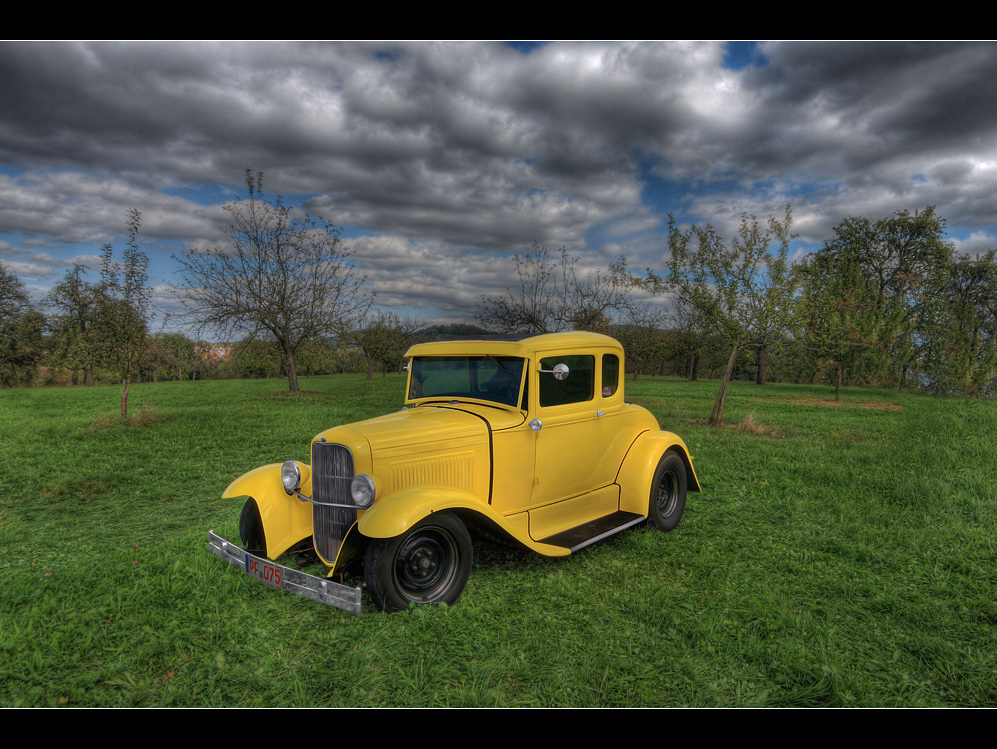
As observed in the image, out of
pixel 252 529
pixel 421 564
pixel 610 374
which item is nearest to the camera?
pixel 421 564

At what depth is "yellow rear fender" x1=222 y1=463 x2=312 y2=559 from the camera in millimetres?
4273

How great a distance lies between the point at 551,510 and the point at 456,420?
147cm

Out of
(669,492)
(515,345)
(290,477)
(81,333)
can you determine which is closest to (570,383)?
(515,345)

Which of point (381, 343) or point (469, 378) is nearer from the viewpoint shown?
point (469, 378)

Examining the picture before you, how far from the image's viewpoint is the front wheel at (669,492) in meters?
5.63

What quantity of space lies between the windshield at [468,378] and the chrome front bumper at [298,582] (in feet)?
7.24

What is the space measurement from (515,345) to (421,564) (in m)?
Answer: 2.18

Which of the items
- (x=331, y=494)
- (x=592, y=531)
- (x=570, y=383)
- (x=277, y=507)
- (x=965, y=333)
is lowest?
(x=592, y=531)

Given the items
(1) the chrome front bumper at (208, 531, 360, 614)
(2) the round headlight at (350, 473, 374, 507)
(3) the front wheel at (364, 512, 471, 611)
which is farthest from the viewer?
(2) the round headlight at (350, 473, 374, 507)

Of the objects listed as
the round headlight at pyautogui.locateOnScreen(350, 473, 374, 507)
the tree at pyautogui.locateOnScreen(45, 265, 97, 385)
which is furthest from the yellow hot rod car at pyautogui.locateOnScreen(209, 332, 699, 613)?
the tree at pyautogui.locateOnScreen(45, 265, 97, 385)

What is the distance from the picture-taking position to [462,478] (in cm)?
422

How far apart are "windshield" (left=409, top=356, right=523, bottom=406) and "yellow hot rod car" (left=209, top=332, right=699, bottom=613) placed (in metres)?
0.01

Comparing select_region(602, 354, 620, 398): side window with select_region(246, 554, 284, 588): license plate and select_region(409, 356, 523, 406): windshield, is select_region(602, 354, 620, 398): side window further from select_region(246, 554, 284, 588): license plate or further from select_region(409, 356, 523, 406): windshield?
select_region(246, 554, 284, 588): license plate

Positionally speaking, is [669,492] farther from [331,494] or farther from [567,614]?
[331,494]
